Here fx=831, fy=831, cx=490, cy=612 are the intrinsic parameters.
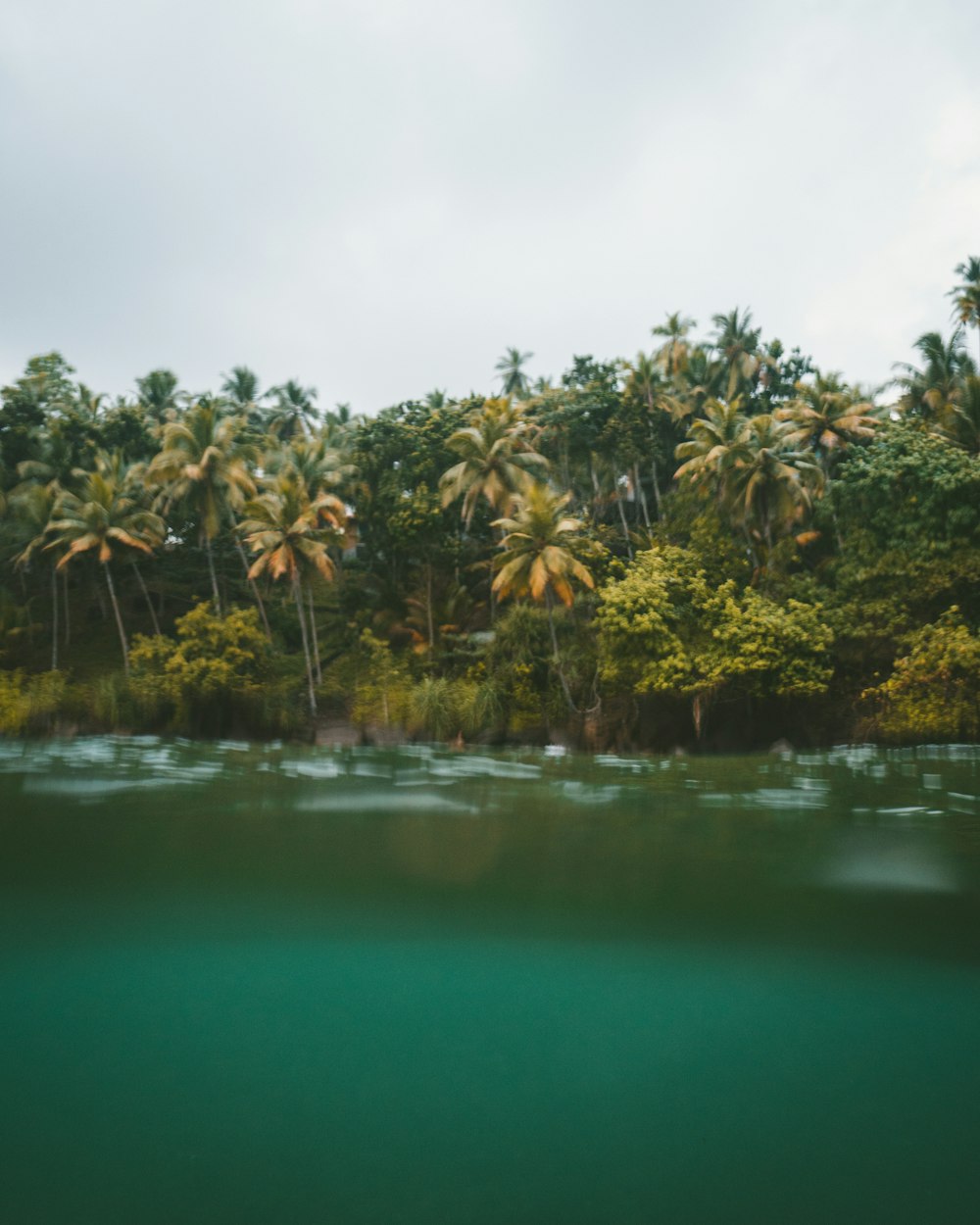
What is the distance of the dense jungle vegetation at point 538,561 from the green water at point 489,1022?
13.3m

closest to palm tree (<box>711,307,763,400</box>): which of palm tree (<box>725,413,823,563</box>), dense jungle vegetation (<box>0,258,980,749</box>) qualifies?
dense jungle vegetation (<box>0,258,980,749</box>)

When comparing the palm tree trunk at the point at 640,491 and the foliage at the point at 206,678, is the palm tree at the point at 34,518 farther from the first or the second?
the palm tree trunk at the point at 640,491

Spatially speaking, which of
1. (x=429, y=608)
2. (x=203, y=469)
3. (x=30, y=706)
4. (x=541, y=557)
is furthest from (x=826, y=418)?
(x=30, y=706)

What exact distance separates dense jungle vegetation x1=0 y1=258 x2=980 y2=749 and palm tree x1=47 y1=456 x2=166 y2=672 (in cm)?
15

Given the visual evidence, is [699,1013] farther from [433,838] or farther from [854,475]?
[854,475]

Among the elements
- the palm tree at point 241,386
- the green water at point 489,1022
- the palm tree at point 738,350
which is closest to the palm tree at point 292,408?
the palm tree at point 241,386

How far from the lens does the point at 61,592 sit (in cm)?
4075

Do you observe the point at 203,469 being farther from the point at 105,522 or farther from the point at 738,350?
the point at 738,350

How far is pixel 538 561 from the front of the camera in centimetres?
2658

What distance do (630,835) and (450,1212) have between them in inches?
299

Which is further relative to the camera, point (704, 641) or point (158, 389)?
point (158, 389)

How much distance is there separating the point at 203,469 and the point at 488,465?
11.3 m

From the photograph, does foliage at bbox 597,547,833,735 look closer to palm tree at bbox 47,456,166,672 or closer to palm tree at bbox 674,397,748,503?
palm tree at bbox 674,397,748,503

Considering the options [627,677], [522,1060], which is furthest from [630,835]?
[627,677]
